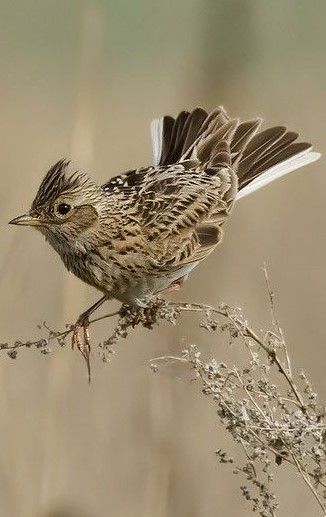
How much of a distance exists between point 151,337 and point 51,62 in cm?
559

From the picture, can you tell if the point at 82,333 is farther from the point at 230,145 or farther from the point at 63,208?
the point at 230,145

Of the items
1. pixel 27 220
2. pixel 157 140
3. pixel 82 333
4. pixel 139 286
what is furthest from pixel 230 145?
pixel 82 333

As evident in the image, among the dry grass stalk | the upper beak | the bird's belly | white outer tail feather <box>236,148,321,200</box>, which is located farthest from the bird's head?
the dry grass stalk

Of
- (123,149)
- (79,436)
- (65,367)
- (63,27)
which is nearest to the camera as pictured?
(65,367)

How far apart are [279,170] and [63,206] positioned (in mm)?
1158

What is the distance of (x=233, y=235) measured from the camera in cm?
602

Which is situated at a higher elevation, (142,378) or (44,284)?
(44,284)

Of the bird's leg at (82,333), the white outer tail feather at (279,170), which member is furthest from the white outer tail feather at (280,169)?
the bird's leg at (82,333)

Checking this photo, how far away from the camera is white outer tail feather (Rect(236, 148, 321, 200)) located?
5.21 m

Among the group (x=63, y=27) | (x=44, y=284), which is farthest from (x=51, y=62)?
(x=44, y=284)

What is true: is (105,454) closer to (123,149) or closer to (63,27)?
(123,149)

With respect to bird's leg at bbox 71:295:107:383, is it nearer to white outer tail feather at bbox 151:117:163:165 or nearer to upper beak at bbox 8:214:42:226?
upper beak at bbox 8:214:42:226

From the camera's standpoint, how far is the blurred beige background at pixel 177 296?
420cm

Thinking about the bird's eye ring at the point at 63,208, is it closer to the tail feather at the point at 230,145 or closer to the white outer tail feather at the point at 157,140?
the tail feather at the point at 230,145
